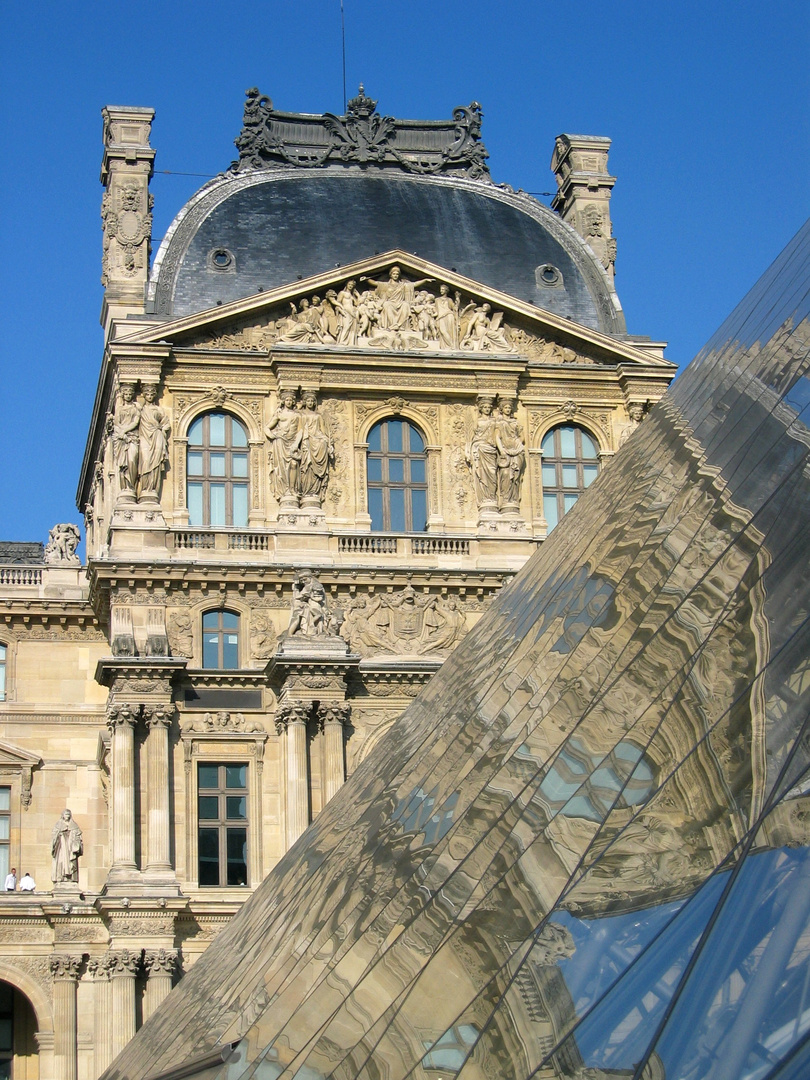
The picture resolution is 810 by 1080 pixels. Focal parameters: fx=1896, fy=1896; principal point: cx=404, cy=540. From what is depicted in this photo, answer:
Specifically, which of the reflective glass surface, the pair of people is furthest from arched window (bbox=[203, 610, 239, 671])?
the reflective glass surface

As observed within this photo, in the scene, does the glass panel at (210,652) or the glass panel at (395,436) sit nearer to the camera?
the glass panel at (210,652)

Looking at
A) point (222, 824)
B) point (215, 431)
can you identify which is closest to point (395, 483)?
point (215, 431)

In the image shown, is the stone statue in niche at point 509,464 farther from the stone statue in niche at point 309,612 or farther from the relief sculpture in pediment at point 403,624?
the stone statue in niche at point 309,612

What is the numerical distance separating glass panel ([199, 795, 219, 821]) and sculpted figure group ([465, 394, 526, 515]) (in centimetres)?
754

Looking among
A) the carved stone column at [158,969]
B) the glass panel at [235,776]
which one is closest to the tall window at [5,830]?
the carved stone column at [158,969]

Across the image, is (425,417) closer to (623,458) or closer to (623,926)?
(623,458)

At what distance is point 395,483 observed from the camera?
36.3 metres

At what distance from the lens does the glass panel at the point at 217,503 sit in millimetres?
35422

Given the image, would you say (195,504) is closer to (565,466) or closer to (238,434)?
(238,434)

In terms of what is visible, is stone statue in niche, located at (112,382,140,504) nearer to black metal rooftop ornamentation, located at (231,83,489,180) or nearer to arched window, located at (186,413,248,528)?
arched window, located at (186,413,248,528)

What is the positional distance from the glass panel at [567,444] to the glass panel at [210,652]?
8052 millimetres

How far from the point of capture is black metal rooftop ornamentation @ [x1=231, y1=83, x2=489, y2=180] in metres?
40.7

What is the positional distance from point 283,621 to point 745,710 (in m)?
25.1

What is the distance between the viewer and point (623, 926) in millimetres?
9164
